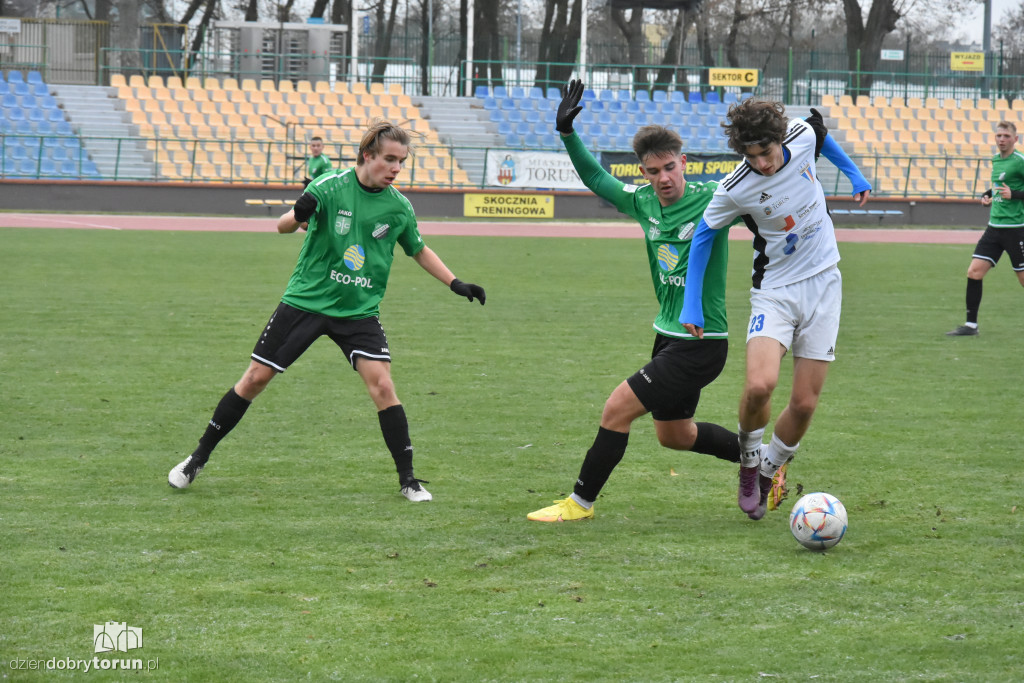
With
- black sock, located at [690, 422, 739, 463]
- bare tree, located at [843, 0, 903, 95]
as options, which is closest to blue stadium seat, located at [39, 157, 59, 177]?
black sock, located at [690, 422, 739, 463]

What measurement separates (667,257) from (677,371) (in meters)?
0.53

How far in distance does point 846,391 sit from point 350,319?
4.66 m

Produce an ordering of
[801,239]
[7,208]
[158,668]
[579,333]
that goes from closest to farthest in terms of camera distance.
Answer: [158,668], [801,239], [579,333], [7,208]

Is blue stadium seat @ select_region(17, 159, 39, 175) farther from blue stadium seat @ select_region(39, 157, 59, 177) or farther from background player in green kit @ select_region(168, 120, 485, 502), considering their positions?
background player in green kit @ select_region(168, 120, 485, 502)

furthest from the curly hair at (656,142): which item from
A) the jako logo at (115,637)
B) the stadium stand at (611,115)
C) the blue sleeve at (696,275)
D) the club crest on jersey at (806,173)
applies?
the stadium stand at (611,115)

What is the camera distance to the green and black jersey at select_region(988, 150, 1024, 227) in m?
12.0

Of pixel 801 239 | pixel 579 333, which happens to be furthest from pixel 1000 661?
pixel 579 333

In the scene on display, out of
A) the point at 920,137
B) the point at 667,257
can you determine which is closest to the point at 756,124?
the point at 667,257

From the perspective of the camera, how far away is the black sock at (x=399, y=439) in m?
5.87

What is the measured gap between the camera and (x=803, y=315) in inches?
205

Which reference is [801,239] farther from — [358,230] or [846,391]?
[846,391]

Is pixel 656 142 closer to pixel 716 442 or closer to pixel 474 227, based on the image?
pixel 716 442

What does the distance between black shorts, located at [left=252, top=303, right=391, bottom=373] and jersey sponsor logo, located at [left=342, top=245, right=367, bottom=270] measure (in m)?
0.27

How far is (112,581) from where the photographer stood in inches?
175
